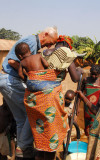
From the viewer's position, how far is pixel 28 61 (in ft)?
8.61

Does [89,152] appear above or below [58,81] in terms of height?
below

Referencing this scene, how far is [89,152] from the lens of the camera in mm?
2322

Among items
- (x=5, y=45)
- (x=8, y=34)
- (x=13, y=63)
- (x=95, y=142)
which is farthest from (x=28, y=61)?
(x=8, y=34)

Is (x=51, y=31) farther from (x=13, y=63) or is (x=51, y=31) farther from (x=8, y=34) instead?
(x=8, y=34)

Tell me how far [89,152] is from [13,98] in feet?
4.32

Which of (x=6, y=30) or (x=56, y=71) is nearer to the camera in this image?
(x=56, y=71)

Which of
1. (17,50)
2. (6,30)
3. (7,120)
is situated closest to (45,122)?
(17,50)

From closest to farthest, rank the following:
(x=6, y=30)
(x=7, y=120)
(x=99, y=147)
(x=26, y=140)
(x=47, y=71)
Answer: (x=99, y=147) → (x=47, y=71) → (x=26, y=140) → (x=7, y=120) → (x=6, y=30)

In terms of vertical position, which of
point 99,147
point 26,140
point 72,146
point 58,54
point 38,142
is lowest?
point 72,146

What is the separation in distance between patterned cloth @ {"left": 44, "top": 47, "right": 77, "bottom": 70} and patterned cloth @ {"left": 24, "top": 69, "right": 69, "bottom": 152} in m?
0.08

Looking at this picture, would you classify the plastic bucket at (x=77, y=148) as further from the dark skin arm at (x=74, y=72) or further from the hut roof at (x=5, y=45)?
the hut roof at (x=5, y=45)

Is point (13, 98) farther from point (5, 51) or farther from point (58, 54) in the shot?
point (5, 51)

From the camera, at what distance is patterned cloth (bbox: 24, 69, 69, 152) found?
255 centimetres

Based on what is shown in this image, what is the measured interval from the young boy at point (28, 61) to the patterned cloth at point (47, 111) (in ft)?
0.24
